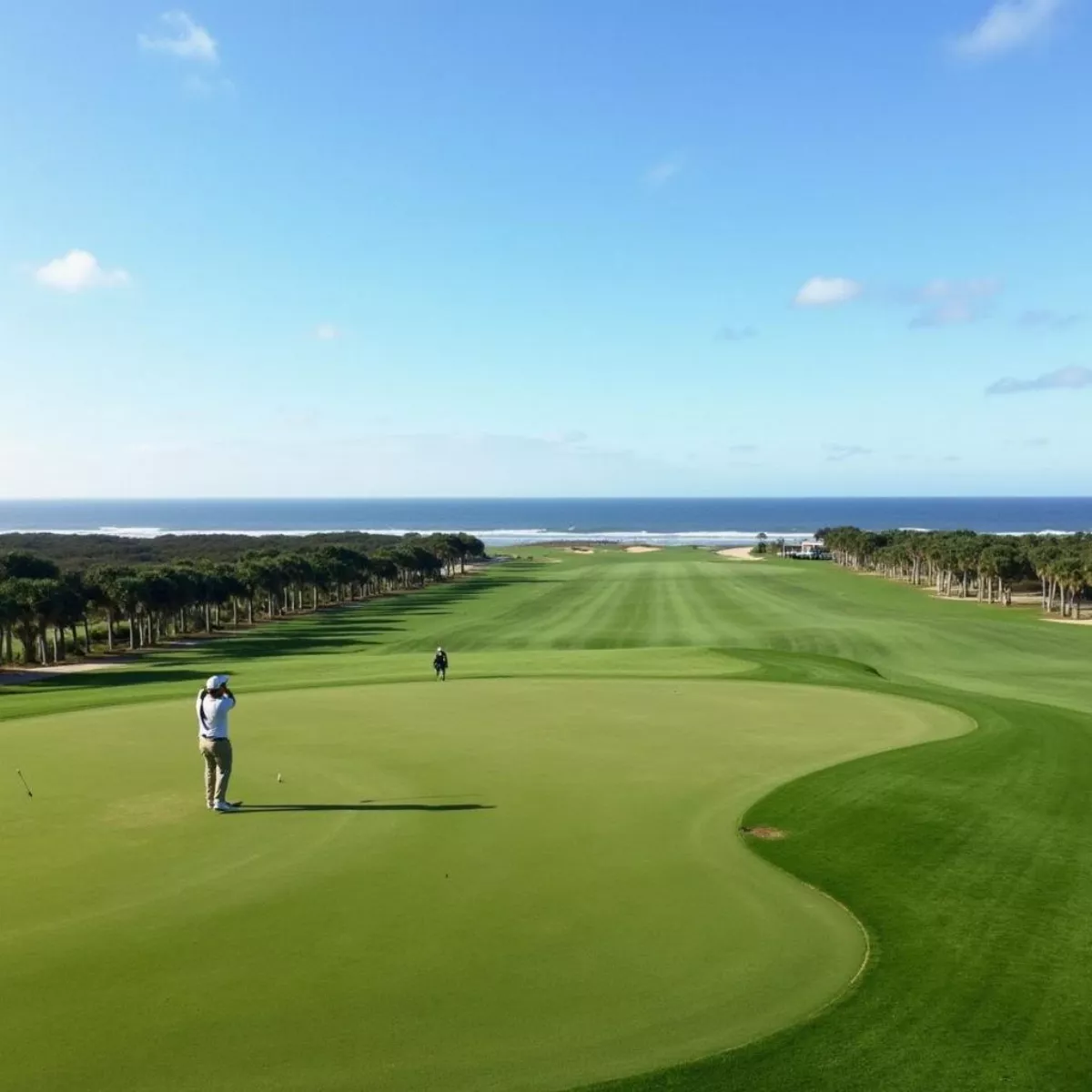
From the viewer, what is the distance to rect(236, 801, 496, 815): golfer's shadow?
14.6m

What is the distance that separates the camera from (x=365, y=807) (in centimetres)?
Answer: 1474

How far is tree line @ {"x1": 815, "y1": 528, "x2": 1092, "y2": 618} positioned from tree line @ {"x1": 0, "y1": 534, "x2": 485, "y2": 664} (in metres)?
59.0

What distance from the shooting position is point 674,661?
1499 inches

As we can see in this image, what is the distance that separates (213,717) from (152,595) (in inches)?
1975

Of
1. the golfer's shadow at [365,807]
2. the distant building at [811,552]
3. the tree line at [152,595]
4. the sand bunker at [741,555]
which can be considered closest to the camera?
the golfer's shadow at [365,807]

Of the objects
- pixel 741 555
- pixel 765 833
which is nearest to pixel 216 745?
pixel 765 833

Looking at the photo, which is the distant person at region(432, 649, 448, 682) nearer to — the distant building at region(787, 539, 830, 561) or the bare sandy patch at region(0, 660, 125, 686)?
the bare sandy patch at region(0, 660, 125, 686)

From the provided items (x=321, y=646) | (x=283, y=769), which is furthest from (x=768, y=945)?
(x=321, y=646)

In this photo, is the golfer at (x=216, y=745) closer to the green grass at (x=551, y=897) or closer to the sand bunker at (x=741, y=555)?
the green grass at (x=551, y=897)

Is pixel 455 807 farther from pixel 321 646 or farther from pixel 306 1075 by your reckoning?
pixel 321 646

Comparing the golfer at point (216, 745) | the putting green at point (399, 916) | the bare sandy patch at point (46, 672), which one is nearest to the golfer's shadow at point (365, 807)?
the putting green at point (399, 916)

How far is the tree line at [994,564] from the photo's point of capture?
77.9 meters

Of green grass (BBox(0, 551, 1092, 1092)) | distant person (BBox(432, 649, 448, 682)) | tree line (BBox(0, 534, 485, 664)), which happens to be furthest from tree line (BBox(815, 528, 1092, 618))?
distant person (BBox(432, 649, 448, 682))

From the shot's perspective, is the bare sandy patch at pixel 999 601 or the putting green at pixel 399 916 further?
the bare sandy patch at pixel 999 601
